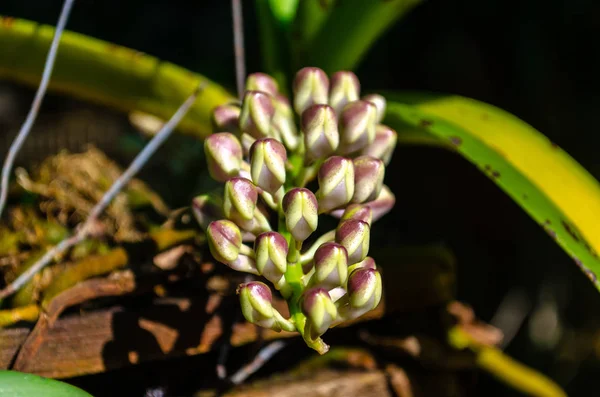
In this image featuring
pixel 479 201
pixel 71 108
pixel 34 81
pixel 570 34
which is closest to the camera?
pixel 34 81

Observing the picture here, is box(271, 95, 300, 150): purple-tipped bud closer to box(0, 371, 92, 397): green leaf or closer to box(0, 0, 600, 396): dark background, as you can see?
box(0, 371, 92, 397): green leaf

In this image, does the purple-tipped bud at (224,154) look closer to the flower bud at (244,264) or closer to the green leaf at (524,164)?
the flower bud at (244,264)

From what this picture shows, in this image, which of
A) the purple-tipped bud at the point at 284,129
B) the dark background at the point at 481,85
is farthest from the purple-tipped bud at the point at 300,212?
the dark background at the point at 481,85

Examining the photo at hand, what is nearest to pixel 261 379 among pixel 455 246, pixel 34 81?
pixel 34 81

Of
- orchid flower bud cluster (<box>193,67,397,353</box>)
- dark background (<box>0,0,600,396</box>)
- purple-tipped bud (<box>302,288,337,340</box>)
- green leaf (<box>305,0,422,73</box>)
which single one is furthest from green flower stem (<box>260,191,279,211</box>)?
dark background (<box>0,0,600,396</box>)

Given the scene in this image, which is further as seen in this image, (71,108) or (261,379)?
(71,108)

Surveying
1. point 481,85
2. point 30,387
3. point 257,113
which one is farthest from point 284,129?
point 481,85

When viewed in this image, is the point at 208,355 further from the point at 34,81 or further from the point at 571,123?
the point at 571,123
